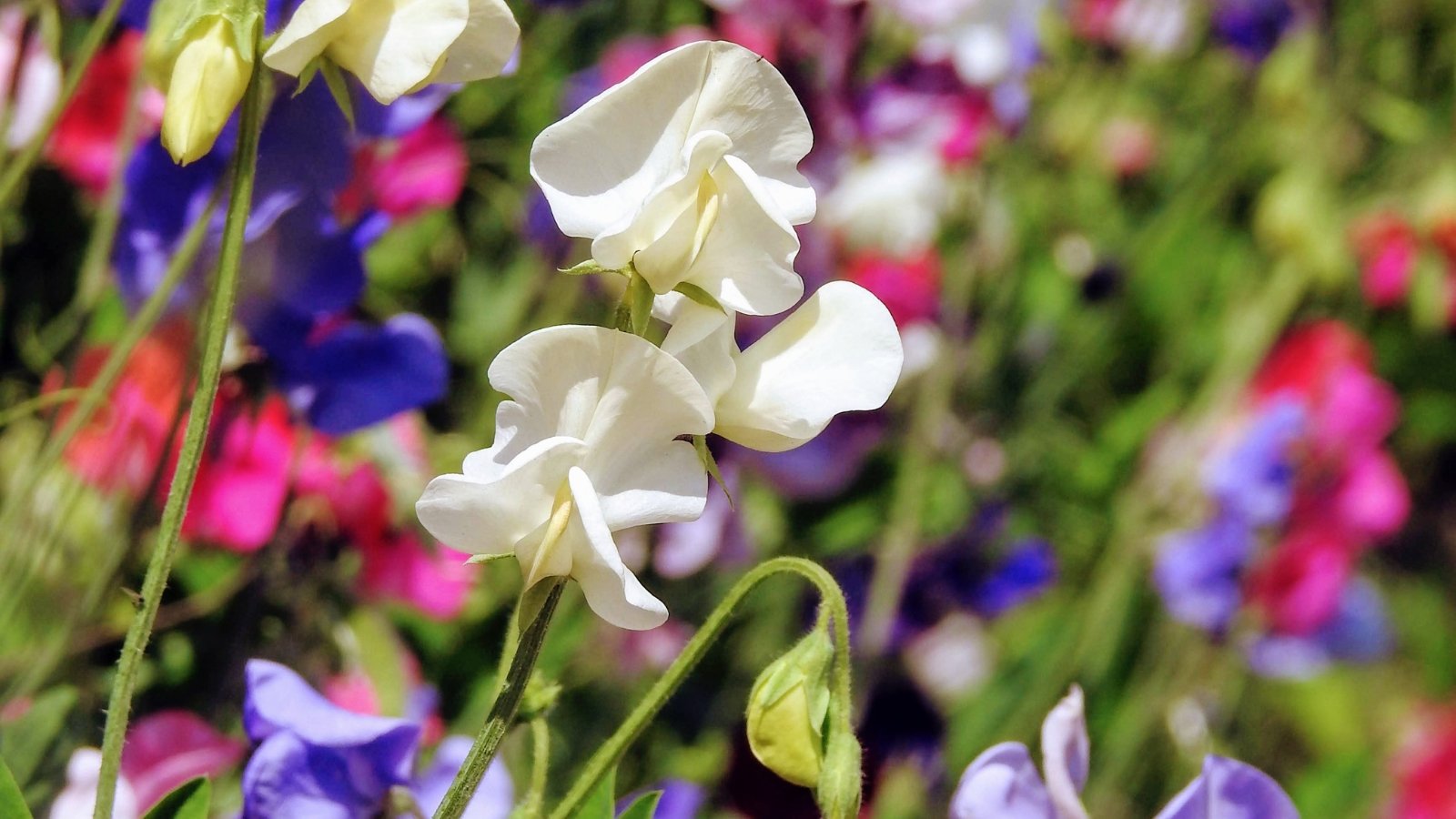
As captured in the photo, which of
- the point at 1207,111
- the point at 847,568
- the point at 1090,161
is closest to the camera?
the point at 847,568

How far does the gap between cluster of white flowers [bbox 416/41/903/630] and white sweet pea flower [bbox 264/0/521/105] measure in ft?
0.12

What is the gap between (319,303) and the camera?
1.61 feet

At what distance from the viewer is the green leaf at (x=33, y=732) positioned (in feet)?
1.47

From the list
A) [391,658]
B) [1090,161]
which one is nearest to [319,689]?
[391,658]

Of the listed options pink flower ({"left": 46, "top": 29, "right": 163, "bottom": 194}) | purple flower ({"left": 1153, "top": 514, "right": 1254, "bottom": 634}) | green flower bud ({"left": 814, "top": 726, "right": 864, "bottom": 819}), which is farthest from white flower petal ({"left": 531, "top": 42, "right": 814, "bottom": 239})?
purple flower ({"left": 1153, "top": 514, "right": 1254, "bottom": 634})

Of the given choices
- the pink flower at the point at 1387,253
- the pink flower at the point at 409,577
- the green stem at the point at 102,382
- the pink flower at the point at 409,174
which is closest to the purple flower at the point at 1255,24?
the pink flower at the point at 1387,253

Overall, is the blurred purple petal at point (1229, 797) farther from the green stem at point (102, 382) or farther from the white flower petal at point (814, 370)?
the green stem at point (102, 382)

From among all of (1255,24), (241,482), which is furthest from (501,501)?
(1255,24)

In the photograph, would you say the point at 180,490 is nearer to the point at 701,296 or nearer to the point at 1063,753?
the point at 701,296

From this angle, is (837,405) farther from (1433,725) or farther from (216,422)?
(1433,725)

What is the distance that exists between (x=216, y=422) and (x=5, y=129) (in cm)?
14

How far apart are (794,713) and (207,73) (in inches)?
7.3

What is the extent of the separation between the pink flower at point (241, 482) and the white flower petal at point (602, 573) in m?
0.33

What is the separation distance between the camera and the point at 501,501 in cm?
29
